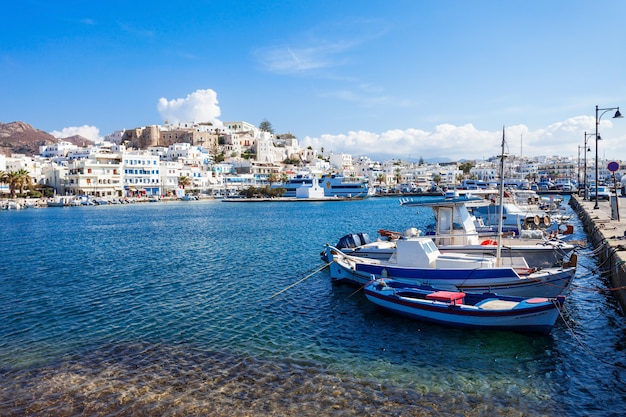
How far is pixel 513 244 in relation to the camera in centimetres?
1997

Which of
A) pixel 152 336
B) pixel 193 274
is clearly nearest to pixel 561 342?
pixel 152 336

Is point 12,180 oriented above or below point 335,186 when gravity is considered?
above

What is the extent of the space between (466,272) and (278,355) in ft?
23.7

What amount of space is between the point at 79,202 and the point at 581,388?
11113 cm

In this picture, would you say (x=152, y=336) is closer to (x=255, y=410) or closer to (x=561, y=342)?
(x=255, y=410)

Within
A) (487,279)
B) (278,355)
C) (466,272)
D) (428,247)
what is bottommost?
(278,355)

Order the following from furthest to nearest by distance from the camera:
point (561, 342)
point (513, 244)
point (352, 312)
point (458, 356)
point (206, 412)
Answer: point (513, 244)
point (352, 312)
point (561, 342)
point (458, 356)
point (206, 412)

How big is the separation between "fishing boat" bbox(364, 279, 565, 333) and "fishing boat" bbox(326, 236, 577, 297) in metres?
0.95

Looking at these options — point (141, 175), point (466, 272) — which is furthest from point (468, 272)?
point (141, 175)

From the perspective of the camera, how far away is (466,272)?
49.9ft

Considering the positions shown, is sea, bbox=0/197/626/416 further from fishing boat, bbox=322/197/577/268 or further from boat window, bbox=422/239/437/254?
boat window, bbox=422/239/437/254

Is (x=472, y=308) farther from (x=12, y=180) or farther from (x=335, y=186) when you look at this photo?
(x=12, y=180)

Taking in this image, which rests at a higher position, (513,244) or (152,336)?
(513,244)

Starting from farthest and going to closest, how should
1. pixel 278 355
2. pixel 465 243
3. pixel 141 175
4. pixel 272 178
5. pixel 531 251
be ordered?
pixel 272 178 → pixel 141 175 → pixel 465 243 → pixel 531 251 → pixel 278 355
